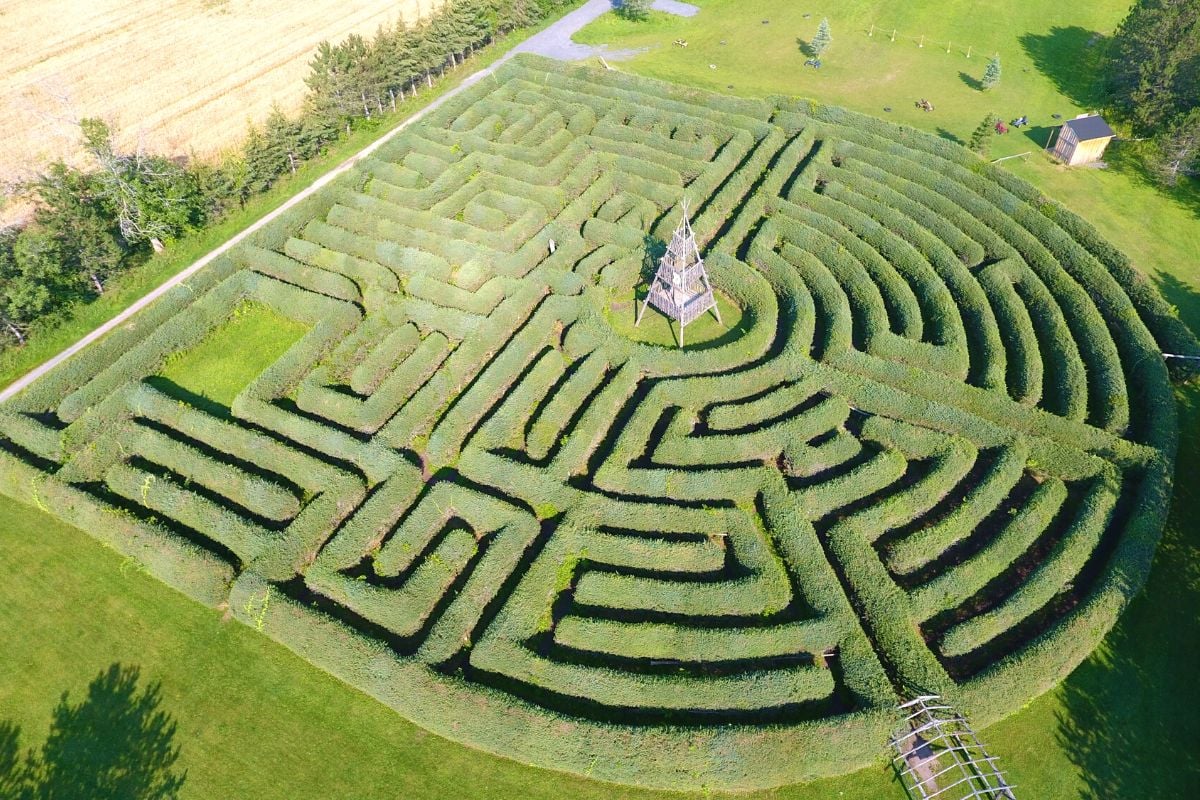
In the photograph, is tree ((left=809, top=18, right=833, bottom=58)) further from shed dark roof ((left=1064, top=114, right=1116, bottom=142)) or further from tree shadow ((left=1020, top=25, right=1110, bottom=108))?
shed dark roof ((left=1064, top=114, right=1116, bottom=142))

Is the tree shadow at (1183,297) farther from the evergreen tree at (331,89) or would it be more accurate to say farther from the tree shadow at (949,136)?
the evergreen tree at (331,89)

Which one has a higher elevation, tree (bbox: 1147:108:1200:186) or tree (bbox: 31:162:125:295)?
tree (bbox: 1147:108:1200:186)

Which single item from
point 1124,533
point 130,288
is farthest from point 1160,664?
point 130,288

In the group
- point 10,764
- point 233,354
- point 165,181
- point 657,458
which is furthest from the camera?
point 165,181

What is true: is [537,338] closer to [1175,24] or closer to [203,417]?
[203,417]

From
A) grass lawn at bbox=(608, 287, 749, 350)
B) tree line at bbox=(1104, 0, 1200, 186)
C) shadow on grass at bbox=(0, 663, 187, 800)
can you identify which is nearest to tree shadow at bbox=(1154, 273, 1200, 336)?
tree line at bbox=(1104, 0, 1200, 186)

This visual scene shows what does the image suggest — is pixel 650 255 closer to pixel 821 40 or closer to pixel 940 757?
pixel 940 757

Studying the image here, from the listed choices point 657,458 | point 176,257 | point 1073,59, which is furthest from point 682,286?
point 1073,59
